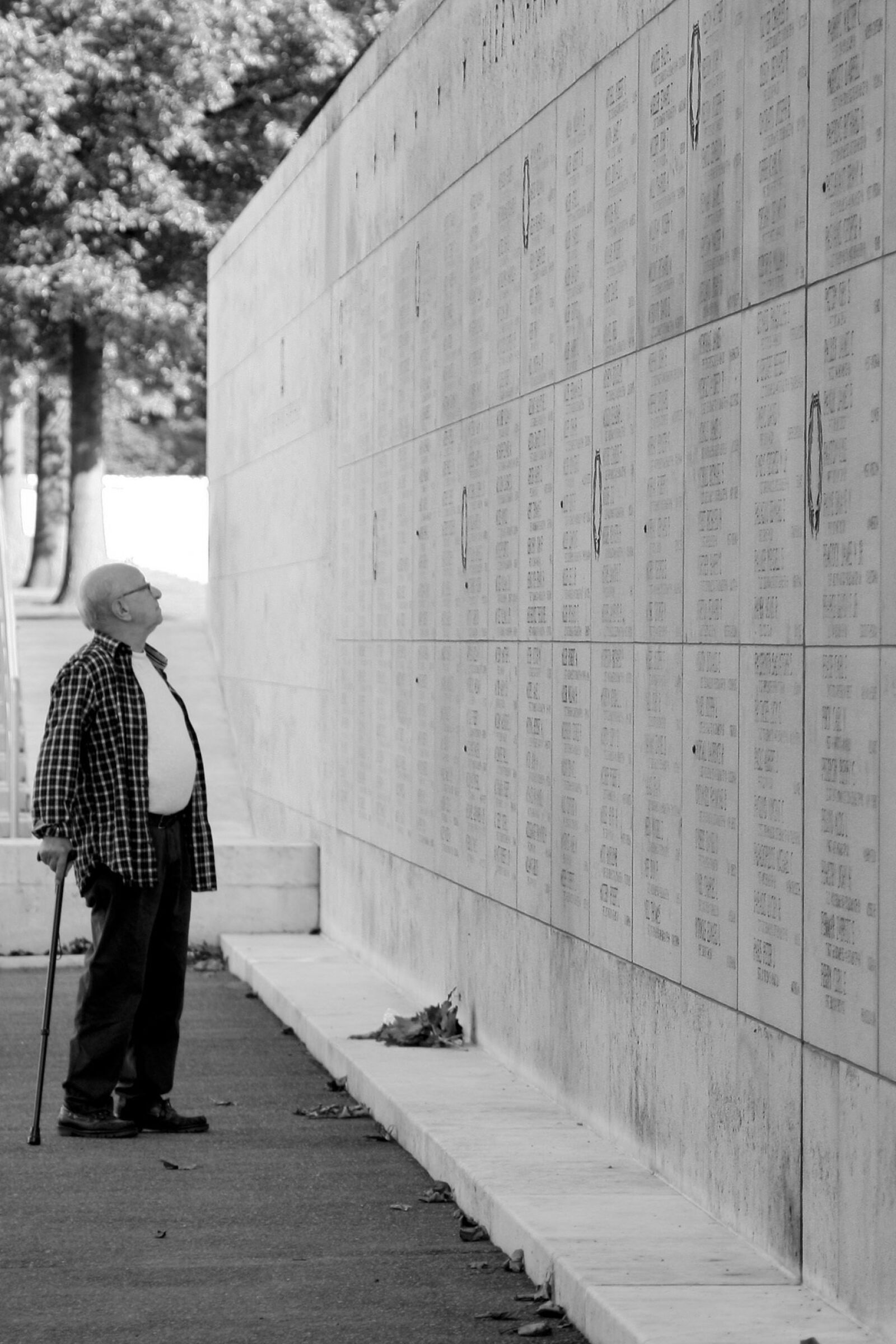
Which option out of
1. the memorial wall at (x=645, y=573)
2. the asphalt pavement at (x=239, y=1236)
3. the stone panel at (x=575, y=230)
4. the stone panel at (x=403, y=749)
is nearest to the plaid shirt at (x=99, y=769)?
the asphalt pavement at (x=239, y=1236)

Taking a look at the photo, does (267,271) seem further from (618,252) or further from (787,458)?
(787,458)

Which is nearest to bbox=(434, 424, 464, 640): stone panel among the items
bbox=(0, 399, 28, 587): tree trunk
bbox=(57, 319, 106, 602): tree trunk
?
bbox=(57, 319, 106, 602): tree trunk

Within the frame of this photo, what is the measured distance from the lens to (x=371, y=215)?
10.9 meters

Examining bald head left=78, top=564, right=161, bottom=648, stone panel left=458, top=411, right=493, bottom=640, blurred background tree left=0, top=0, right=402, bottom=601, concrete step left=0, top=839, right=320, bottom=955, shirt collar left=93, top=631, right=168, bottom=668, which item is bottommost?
concrete step left=0, top=839, right=320, bottom=955

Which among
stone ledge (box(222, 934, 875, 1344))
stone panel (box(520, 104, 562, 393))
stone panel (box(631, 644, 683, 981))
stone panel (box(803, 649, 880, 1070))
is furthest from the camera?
stone panel (box(520, 104, 562, 393))

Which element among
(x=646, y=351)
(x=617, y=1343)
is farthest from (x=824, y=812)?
(x=646, y=351)

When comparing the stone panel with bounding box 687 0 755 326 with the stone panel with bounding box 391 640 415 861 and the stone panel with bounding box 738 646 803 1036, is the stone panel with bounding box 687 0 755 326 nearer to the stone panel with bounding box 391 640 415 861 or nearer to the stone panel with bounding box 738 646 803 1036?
the stone panel with bounding box 738 646 803 1036

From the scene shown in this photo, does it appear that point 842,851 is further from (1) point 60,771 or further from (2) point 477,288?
(2) point 477,288

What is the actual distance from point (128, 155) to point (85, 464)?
359 centimetres

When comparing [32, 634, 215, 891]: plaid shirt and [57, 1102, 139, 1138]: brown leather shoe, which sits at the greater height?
[32, 634, 215, 891]: plaid shirt

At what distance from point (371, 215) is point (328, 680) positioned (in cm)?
250

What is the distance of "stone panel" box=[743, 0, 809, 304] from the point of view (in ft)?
17.8

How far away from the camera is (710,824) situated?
19.8 feet

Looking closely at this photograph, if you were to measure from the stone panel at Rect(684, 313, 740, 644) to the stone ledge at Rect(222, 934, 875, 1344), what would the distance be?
1.54 meters
